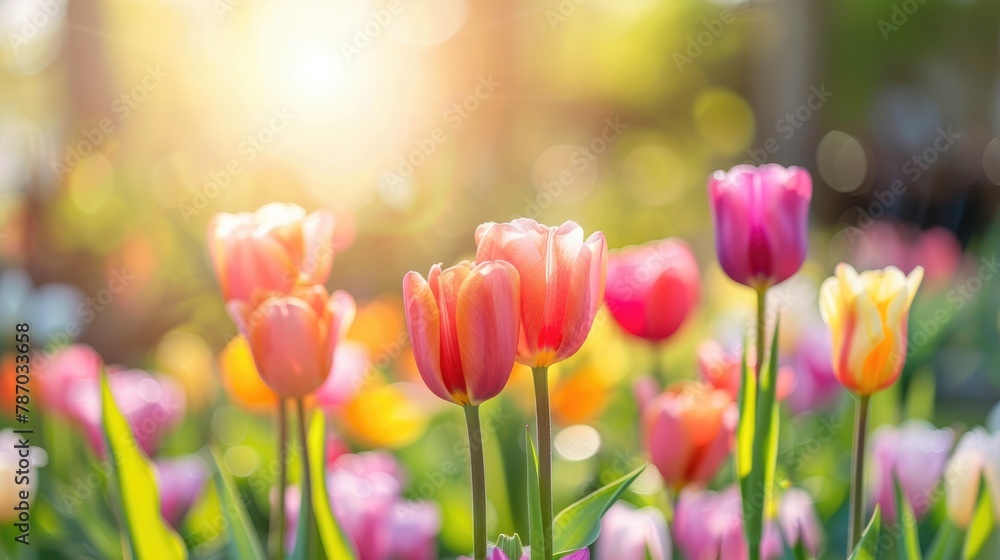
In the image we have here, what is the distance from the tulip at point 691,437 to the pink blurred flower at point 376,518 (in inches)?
11.8

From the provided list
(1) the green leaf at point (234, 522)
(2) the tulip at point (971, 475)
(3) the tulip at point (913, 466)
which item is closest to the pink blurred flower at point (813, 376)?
(3) the tulip at point (913, 466)

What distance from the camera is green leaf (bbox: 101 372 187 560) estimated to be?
810 mm

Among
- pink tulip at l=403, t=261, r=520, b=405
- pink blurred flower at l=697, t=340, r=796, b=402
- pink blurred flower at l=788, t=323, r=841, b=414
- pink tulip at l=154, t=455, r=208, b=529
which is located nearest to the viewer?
pink tulip at l=403, t=261, r=520, b=405

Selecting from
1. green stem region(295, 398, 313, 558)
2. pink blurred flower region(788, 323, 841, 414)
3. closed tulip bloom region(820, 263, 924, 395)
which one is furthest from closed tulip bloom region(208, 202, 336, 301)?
pink blurred flower region(788, 323, 841, 414)

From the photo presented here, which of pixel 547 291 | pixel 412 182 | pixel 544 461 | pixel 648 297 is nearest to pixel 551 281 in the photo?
pixel 547 291

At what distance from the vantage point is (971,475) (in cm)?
Answer: 90

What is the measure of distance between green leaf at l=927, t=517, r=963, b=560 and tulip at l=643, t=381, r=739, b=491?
0.76ft

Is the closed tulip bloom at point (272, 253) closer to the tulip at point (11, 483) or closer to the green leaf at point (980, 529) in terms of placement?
the tulip at point (11, 483)

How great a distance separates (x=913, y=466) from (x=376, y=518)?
0.69 meters

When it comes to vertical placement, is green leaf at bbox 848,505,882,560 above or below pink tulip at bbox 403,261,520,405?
below

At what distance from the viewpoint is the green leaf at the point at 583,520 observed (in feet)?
2.19

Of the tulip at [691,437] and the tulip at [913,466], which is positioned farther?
the tulip at [913,466]

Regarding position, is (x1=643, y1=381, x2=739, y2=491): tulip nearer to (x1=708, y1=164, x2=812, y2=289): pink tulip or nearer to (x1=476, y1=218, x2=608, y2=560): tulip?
(x1=708, y1=164, x2=812, y2=289): pink tulip

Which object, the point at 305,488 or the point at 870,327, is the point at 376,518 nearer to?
the point at 305,488
